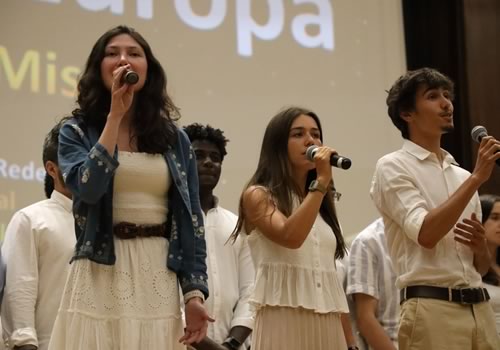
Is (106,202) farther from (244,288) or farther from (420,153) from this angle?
(244,288)

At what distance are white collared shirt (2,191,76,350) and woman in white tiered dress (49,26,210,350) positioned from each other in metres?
1.24

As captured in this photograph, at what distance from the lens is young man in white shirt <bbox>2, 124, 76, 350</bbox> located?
3637 millimetres

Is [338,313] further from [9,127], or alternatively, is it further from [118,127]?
[9,127]

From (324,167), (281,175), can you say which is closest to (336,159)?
(324,167)

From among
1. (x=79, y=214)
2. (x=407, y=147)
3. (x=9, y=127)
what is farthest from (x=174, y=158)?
(x=9, y=127)

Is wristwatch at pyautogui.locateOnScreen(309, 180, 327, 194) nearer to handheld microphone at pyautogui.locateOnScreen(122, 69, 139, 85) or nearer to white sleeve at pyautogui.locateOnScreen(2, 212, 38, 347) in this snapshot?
handheld microphone at pyautogui.locateOnScreen(122, 69, 139, 85)

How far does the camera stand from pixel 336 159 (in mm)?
3010

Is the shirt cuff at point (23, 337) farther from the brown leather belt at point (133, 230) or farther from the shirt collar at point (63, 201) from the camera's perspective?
the brown leather belt at point (133, 230)

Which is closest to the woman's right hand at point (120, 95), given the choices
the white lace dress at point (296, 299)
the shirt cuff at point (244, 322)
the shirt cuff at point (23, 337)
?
the white lace dress at point (296, 299)

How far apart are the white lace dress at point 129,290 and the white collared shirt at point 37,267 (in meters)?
1.26

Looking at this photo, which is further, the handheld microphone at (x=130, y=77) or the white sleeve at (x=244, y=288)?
the white sleeve at (x=244, y=288)

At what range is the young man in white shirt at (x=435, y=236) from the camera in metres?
2.94

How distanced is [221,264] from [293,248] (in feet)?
3.42

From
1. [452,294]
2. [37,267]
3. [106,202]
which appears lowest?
[452,294]
